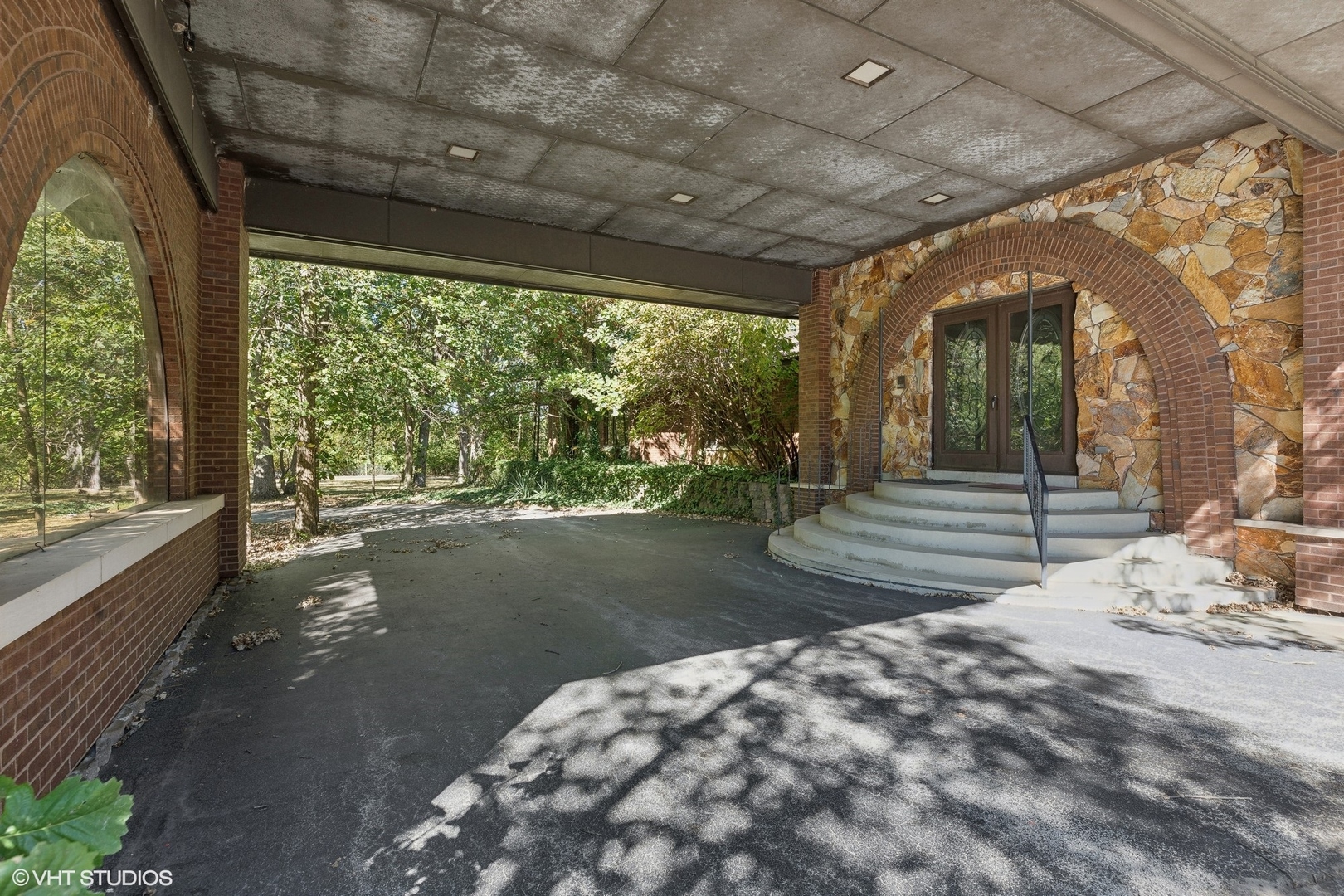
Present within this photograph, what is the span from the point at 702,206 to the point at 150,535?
5860mm

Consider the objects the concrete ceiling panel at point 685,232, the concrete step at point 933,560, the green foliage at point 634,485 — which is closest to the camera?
the concrete step at point 933,560

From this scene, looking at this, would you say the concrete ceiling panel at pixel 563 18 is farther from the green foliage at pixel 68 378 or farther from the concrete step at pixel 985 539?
the concrete step at pixel 985 539

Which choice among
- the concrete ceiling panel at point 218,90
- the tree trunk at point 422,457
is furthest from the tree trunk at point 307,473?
the tree trunk at point 422,457

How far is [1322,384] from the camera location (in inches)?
195

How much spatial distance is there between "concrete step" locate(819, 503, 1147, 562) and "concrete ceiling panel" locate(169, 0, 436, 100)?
585 centimetres

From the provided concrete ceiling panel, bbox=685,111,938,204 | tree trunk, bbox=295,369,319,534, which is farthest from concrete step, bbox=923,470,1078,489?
tree trunk, bbox=295,369,319,534

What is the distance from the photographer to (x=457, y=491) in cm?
2023

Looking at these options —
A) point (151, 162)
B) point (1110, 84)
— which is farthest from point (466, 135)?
point (1110, 84)

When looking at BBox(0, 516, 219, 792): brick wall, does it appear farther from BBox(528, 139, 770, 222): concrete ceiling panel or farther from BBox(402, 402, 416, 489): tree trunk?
BBox(402, 402, 416, 489): tree trunk

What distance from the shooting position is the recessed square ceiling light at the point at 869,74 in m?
4.55

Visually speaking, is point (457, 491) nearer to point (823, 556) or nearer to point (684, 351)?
point (684, 351)

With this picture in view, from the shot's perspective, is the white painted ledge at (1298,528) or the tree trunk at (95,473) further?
the white painted ledge at (1298,528)

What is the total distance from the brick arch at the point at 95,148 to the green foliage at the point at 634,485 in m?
8.73

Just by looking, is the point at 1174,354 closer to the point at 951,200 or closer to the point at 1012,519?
the point at 1012,519
